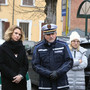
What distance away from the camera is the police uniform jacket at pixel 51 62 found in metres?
4.18

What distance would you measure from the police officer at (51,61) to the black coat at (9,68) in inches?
15.4

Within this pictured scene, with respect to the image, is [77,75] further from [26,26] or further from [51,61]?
[26,26]

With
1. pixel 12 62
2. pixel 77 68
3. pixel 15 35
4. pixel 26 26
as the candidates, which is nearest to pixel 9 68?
pixel 12 62

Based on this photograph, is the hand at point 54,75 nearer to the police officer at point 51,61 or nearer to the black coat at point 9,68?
the police officer at point 51,61

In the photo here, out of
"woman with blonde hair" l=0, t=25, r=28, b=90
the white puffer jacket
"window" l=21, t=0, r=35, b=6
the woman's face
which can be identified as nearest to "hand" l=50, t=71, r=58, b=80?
"woman with blonde hair" l=0, t=25, r=28, b=90

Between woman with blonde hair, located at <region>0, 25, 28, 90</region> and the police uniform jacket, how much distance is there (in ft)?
1.31

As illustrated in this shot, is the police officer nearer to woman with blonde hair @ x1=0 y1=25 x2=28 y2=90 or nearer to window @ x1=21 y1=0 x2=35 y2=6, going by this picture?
woman with blonde hair @ x1=0 y1=25 x2=28 y2=90

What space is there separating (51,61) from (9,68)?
0.74 metres

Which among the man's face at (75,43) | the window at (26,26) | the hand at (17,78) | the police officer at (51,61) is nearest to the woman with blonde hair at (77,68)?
the man's face at (75,43)

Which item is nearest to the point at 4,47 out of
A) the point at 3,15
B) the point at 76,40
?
the point at 76,40

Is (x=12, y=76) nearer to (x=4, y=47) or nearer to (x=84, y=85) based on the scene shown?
(x=4, y=47)

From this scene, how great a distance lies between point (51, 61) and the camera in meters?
4.20

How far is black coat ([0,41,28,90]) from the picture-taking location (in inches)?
176

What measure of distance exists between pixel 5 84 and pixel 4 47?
597mm
